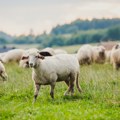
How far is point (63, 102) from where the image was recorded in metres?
11.9

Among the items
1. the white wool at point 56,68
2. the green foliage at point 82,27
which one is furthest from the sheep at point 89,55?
the green foliage at point 82,27

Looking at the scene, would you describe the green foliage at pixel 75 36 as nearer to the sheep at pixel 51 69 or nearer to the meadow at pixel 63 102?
the meadow at pixel 63 102

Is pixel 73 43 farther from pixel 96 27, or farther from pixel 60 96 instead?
pixel 60 96

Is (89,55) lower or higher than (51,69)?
lower

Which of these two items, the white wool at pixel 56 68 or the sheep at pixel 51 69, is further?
the white wool at pixel 56 68

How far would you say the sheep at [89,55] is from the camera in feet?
96.4

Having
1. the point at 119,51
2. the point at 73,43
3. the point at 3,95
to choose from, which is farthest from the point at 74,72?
the point at 73,43

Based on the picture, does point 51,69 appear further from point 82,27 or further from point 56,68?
point 82,27

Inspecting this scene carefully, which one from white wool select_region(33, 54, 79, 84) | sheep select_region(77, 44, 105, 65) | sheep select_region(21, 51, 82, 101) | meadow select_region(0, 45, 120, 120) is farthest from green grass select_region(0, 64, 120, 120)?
sheep select_region(77, 44, 105, 65)

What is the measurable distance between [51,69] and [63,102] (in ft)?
3.71

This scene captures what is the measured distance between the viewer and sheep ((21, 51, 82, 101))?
12.3 meters

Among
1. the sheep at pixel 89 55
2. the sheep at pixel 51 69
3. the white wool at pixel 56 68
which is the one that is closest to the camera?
the sheep at pixel 51 69

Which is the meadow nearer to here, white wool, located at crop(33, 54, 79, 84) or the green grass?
the green grass

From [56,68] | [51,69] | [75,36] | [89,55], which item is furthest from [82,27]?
[51,69]
